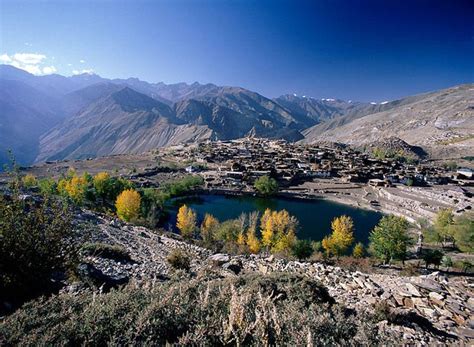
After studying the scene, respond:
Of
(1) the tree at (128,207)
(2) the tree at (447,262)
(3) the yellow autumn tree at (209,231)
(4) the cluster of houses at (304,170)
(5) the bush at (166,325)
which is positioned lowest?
(3) the yellow autumn tree at (209,231)

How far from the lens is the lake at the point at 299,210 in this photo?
125ft

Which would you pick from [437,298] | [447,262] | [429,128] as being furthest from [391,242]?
[429,128]

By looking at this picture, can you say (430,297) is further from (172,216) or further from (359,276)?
(172,216)

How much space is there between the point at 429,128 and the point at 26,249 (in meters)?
157

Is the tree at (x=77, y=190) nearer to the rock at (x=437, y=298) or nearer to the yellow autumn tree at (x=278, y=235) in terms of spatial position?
the yellow autumn tree at (x=278, y=235)

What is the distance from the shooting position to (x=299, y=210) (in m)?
47.4

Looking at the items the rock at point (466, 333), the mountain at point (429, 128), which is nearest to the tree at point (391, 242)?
the rock at point (466, 333)

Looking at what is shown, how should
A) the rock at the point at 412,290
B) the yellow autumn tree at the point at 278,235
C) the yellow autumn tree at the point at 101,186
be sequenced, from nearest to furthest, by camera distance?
the rock at the point at 412,290 < the yellow autumn tree at the point at 278,235 < the yellow autumn tree at the point at 101,186

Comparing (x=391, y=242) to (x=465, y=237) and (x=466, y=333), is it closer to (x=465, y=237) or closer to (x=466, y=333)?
(x=465, y=237)

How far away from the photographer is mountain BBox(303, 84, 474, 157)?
106331 millimetres

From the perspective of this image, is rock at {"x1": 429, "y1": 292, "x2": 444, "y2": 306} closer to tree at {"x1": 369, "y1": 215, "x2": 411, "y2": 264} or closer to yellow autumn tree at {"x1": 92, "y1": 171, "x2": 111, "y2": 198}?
tree at {"x1": 369, "y1": 215, "x2": 411, "y2": 264}

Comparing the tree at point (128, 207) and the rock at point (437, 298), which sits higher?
the rock at point (437, 298)

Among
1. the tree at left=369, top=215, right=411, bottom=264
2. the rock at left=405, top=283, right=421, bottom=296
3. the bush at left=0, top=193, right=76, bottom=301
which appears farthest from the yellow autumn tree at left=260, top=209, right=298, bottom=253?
the bush at left=0, top=193, right=76, bottom=301

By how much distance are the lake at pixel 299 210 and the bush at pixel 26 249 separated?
107 ft
